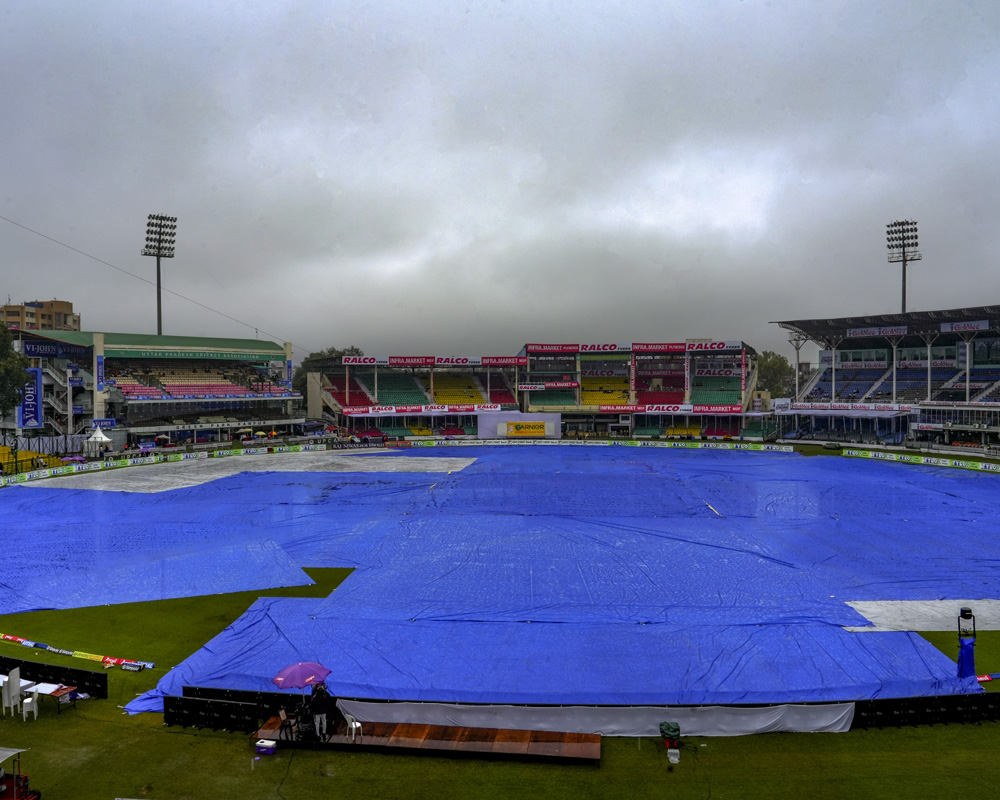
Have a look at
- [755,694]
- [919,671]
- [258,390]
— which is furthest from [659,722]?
[258,390]

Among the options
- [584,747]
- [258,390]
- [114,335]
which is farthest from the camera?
[258,390]

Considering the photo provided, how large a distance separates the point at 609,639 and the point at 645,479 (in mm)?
28176

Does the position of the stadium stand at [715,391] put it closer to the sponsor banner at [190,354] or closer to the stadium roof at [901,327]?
the stadium roof at [901,327]

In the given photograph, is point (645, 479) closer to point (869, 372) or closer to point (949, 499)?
point (949, 499)

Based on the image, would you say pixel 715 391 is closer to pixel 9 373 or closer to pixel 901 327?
pixel 901 327

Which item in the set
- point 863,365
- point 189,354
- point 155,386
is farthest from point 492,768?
point 863,365

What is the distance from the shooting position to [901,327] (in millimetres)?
69750

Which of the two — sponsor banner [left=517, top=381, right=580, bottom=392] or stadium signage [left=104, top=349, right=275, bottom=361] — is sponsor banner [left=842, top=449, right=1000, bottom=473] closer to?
sponsor banner [left=517, top=381, right=580, bottom=392]

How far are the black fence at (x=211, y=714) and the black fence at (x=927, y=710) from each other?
12.0 metres

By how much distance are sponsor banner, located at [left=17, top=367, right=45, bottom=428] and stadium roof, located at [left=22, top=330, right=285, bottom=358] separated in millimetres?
5157

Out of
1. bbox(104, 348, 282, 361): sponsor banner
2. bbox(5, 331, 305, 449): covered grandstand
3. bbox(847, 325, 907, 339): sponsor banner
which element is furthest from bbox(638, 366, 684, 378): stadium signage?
bbox(104, 348, 282, 361): sponsor banner

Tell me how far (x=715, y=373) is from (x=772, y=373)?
65530mm

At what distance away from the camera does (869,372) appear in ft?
247

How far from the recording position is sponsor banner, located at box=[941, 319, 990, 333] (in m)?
62.7
